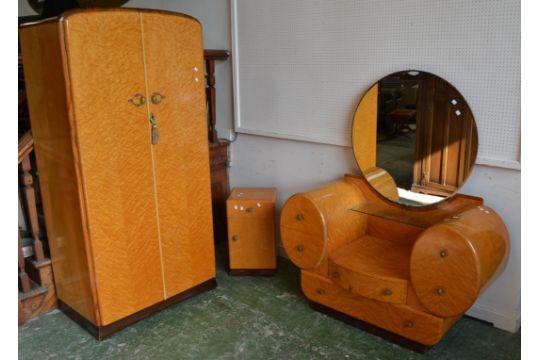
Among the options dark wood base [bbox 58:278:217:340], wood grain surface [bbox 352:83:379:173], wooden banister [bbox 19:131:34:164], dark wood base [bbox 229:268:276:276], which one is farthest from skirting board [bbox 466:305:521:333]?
wooden banister [bbox 19:131:34:164]

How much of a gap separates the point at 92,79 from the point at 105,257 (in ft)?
3.13

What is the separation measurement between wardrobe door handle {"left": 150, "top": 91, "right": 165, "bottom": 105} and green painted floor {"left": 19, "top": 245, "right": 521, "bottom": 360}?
1.29m

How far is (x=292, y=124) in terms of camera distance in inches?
129

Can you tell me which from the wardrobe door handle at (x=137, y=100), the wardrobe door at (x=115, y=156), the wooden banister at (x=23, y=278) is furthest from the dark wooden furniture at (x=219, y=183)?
the wooden banister at (x=23, y=278)

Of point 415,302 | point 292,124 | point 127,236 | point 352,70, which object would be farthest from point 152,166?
point 415,302

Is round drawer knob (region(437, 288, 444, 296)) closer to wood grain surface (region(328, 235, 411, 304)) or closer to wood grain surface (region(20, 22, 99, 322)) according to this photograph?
wood grain surface (region(328, 235, 411, 304))

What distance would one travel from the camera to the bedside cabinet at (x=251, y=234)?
3.19 metres

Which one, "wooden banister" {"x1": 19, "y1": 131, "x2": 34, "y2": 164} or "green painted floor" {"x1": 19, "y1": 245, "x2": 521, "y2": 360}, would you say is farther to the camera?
"wooden banister" {"x1": 19, "y1": 131, "x2": 34, "y2": 164}

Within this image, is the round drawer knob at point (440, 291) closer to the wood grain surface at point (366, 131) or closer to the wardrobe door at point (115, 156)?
the wood grain surface at point (366, 131)

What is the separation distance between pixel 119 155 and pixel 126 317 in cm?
95

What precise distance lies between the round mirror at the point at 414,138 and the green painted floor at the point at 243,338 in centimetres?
80

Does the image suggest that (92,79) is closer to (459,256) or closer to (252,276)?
(252,276)

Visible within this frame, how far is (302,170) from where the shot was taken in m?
3.32

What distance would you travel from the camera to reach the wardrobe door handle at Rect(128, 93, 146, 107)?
2473 millimetres
